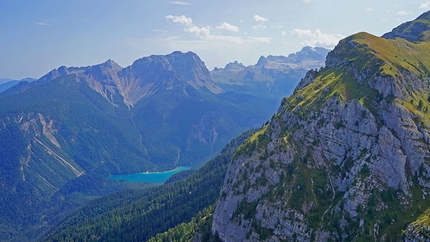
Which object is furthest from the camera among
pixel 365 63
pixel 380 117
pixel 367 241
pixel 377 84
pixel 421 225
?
pixel 365 63

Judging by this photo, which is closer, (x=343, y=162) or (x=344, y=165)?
(x=344, y=165)

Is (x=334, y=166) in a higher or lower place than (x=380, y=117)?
lower

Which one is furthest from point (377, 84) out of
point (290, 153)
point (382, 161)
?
point (290, 153)

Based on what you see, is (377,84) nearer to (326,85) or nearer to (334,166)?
(326,85)

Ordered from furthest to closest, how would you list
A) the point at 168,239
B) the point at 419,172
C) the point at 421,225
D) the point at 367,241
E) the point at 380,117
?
the point at 168,239
the point at 380,117
the point at 419,172
the point at 367,241
the point at 421,225

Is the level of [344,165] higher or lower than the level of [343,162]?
lower

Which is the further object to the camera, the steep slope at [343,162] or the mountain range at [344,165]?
the steep slope at [343,162]

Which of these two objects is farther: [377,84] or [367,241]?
[377,84]

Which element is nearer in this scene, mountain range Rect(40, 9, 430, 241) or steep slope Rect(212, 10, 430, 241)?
mountain range Rect(40, 9, 430, 241)
